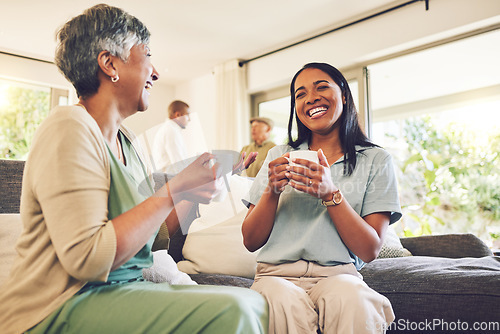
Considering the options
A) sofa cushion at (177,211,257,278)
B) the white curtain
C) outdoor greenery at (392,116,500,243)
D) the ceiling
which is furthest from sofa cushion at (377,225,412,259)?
the white curtain

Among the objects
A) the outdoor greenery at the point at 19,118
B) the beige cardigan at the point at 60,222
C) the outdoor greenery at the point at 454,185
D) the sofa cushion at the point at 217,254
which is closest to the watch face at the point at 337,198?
the beige cardigan at the point at 60,222

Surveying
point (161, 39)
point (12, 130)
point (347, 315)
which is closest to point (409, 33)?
point (161, 39)

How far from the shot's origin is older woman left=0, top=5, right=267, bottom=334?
770 mm

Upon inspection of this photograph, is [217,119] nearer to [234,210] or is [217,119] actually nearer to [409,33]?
[409,33]

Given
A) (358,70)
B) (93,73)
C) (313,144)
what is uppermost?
(358,70)

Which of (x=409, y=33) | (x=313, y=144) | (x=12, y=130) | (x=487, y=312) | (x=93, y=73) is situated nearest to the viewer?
(x=93, y=73)

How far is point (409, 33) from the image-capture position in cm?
438

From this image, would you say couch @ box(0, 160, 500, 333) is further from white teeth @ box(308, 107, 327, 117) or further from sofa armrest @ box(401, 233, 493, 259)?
white teeth @ box(308, 107, 327, 117)

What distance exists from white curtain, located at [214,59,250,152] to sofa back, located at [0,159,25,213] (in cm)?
468

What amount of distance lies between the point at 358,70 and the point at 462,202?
1.97 metres

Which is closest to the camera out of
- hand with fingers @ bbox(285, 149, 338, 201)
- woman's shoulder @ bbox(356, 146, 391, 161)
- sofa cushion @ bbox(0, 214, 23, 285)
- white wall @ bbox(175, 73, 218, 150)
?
hand with fingers @ bbox(285, 149, 338, 201)

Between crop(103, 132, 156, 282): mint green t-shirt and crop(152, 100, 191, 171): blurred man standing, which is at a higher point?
crop(152, 100, 191, 171): blurred man standing

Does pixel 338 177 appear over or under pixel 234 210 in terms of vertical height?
over

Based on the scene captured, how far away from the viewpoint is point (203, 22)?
195 inches
